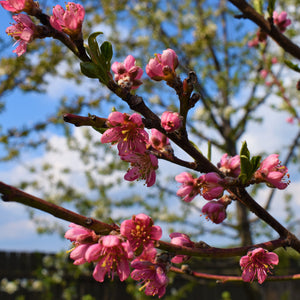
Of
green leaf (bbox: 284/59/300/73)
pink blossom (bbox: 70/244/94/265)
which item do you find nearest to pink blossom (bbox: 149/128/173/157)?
pink blossom (bbox: 70/244/94/265)

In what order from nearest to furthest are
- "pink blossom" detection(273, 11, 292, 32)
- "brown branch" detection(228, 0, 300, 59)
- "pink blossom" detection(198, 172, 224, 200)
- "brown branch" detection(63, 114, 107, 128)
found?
"brown branch" detection(63, 114, 107, 128) → "pink blossom" detection(198, 172, 224, 200) → "brown branch" detection(228, 0, 300, 59) → "pink blossom" detection(273, 11, 292, 32)

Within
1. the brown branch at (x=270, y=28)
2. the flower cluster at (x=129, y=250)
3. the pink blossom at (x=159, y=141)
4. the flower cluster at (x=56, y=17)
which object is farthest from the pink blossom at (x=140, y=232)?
the brown branch at (x=270, y=28)

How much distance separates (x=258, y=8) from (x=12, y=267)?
6950 mm

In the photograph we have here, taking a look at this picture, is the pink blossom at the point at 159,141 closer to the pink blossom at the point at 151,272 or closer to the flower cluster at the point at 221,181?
the flower cluster at the point at 221,181

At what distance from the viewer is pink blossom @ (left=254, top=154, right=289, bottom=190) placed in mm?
1029

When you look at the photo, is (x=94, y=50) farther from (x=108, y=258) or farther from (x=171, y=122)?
(x=108, y=258)

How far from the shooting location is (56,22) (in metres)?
0.89

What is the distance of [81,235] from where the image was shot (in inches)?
33.3

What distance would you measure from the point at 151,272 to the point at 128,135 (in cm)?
39

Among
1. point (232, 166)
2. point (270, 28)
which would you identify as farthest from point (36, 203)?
point (270, 28)

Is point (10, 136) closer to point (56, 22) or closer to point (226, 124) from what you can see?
point (226, 124)

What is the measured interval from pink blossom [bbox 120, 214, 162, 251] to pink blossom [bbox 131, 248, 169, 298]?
3 cm

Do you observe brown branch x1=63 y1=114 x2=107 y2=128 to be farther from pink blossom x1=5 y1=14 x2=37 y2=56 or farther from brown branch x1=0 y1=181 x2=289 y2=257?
pink blossom x1=5 y1=14 x2=37 y2=56

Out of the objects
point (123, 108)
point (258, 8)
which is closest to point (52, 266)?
point (123, 108)
